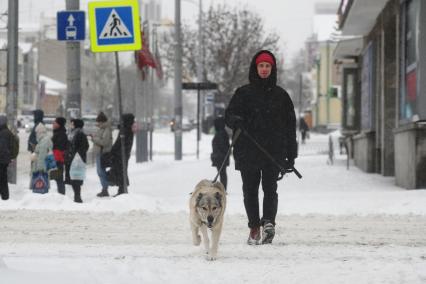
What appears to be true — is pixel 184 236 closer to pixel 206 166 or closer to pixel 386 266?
pixel 386 266

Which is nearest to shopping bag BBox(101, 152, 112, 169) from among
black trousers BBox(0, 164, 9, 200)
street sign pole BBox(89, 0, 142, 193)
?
black trousers BBox(0, 164, 9, 200)

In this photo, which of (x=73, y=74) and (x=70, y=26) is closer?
(x=70, y=26)

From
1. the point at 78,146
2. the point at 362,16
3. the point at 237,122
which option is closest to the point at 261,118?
the point at 237,122

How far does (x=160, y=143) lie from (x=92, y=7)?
3999cm

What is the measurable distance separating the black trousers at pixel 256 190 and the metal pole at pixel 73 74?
8683mm

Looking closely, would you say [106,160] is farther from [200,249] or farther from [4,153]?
[200,249]

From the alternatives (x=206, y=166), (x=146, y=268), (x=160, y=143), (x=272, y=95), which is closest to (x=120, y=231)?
(x=272, y=95)

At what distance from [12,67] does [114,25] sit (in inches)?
206

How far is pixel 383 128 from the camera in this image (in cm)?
2227

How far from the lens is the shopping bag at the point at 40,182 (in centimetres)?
1603

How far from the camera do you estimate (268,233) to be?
8898mm

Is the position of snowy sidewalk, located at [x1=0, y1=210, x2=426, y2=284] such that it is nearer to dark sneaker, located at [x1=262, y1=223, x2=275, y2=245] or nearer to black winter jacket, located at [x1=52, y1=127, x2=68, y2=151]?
dark sneaker, located at [x1=262, y1=223, x2=275, y2=245]

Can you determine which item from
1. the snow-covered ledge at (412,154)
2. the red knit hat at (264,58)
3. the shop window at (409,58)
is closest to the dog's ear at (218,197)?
the red knit hat at (264,58)

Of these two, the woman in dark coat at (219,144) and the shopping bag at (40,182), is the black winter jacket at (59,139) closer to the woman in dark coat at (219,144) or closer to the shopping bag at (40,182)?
the shopping bag at (40,182)
